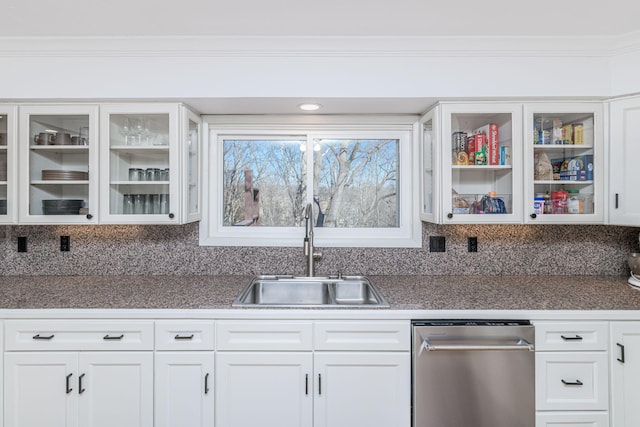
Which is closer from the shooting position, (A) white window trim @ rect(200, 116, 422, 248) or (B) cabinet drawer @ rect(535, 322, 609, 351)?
(B) cabinet drawer @ rect(535, 322, 609, 351)

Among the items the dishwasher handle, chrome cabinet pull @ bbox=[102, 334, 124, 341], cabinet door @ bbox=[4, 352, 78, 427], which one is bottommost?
cabinet door @ bbox=[4, 352, 78, 427]

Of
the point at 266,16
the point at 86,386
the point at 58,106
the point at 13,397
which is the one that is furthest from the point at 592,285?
the point at 58,106

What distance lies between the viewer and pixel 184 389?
60.7 inches

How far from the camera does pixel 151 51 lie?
5.90 ft

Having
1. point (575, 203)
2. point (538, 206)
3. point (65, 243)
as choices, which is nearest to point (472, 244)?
point (538, 206)

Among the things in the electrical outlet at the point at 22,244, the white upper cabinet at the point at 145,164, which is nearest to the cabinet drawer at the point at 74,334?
the white upper cabinet at the point at 145,164

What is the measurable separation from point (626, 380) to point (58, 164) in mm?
3084

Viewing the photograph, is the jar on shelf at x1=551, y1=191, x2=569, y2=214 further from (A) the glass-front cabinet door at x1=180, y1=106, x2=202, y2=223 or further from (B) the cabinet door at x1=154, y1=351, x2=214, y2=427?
(A) the glass-front cabinet door at x1=180, y1=106, x2=202, y2=223

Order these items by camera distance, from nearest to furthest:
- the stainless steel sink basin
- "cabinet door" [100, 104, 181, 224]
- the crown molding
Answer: the crown molding → "cabinet door" [100, 104, 181, 224] → the stainless steel sink basin

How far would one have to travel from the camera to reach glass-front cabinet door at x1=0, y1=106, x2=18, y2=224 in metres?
1.86

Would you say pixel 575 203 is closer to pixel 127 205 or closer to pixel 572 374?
pixel 572 374

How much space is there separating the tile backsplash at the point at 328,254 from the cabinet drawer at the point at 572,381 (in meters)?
0.73

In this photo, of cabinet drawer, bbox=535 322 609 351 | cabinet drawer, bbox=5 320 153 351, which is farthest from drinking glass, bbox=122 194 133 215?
cabinet drawer, bbox=535 322 609 351

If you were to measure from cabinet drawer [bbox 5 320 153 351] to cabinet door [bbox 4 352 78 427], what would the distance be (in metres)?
0.04
